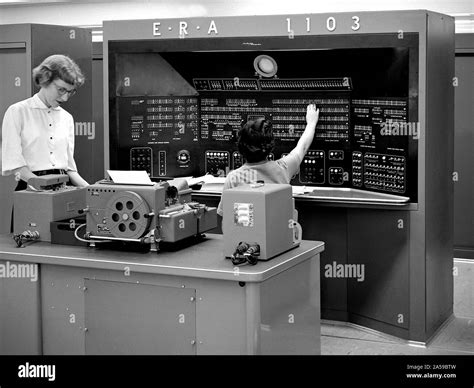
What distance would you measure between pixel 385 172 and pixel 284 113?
857mm

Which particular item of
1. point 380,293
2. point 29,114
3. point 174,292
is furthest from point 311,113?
point 174,292

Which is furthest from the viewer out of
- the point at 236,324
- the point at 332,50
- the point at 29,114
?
the point at 332,50

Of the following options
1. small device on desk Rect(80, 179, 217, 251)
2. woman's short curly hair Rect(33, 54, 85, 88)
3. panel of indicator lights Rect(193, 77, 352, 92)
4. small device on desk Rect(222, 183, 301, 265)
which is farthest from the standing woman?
small device on desk Rect(222, 183, 301, 265)

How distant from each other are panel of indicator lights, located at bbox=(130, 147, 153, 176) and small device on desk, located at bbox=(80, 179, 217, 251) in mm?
2110

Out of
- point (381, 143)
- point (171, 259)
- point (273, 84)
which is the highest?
point (273, 84)

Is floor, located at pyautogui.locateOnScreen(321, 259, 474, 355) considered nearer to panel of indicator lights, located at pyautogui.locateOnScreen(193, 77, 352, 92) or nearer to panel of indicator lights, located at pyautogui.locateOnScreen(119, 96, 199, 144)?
panel of indicator lights, located at pyautogui.locateOnScreen(193, 77, 352, 92)

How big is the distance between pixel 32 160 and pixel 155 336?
166cm

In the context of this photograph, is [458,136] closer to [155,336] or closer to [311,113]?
[311,113]

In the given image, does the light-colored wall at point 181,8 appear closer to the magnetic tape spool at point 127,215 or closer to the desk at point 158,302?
the desk at point 158,302

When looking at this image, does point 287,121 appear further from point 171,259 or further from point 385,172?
point 171,259

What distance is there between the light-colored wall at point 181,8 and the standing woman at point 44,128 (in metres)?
2.56

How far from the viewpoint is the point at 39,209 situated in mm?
3865

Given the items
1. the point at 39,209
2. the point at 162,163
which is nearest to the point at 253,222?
the point at 39,209

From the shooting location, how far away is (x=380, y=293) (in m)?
4.96
